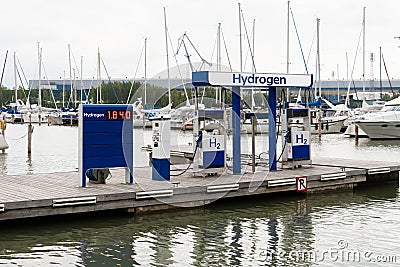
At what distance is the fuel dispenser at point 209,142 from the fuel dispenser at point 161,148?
3.41ft

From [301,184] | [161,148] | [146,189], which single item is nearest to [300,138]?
[301,184]

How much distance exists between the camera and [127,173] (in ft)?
51.7

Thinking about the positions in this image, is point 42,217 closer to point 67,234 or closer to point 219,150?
point 67,234

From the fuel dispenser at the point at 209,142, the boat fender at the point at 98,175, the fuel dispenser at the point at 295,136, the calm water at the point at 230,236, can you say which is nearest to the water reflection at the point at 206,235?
the calm water at the point at 230,236

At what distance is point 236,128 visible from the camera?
57.9ft

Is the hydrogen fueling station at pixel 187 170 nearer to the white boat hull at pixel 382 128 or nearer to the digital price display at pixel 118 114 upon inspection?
the digital price display at pixel 118 114

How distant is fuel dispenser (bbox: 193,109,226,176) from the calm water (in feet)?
3.55

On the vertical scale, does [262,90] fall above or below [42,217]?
above

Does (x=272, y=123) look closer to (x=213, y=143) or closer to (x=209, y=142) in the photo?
(x=213, y=143)

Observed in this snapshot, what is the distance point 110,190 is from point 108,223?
774mm

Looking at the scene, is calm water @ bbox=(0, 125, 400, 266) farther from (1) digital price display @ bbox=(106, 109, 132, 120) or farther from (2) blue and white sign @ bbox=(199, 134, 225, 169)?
(1) digital price display @ bbox=(106, 109, 132, 120)

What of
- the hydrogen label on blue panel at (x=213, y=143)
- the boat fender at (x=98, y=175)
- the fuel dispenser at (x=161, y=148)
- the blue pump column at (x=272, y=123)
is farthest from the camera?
the blue pump column at (x=272, y=123)

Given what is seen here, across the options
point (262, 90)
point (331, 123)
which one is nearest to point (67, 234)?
point (262, 90)

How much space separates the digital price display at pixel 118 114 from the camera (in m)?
15.2
